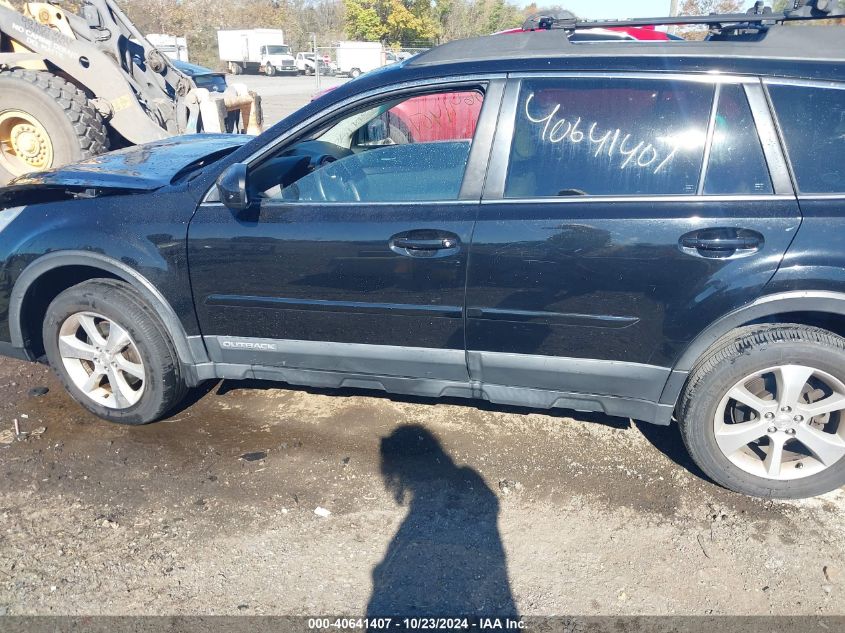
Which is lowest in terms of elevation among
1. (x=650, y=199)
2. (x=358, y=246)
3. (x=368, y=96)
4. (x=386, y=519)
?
(x=386, y=519)

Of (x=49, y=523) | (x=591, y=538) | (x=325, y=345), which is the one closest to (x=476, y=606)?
(x=591, y=538)

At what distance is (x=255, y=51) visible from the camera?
4353 cm

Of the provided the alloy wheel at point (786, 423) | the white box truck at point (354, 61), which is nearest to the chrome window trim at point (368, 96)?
the alloy wheel at point (786, 423)

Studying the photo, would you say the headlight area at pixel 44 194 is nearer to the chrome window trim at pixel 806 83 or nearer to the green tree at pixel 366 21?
the chrome window trim at pixel 806 83

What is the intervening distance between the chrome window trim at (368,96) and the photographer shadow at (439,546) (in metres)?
1.57

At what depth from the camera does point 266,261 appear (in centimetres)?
309

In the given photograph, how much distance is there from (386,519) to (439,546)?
0.29m

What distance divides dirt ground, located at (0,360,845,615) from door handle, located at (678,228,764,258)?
1.15 m

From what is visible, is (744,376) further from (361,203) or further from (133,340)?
(133,340)

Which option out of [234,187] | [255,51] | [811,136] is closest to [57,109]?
[234,187]

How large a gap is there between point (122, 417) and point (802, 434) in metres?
3.30

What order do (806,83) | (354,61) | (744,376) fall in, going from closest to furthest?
(806,83)
(744,376)
(354,61)

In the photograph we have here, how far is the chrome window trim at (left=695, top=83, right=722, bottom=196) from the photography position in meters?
2.68

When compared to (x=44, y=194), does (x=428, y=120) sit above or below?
above
